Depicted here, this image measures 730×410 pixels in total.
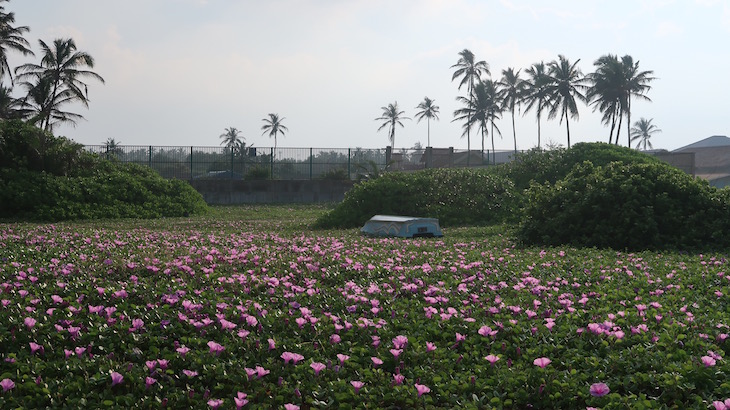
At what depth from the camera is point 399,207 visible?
1677 centimetres

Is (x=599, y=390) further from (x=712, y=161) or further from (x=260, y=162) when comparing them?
(x=712, y=161)

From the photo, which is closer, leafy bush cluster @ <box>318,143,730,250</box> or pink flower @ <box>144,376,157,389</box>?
pink flower @ <box>144,376,157,389</box>

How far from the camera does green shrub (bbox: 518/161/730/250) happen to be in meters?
9.79

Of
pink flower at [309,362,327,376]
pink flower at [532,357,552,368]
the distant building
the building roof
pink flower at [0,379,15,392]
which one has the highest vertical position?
the building roof

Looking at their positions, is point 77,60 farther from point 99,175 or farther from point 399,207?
point 399,207

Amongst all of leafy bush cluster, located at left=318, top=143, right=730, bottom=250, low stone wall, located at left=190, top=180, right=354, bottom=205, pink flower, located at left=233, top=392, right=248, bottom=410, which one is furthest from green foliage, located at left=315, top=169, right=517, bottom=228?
pink flower, located at left=233, top=392, right=248, bottom=410

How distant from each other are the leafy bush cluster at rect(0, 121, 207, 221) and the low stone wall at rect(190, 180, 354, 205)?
205 inches

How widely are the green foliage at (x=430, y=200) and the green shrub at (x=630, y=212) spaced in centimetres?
510

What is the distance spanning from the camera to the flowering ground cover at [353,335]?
3.42m

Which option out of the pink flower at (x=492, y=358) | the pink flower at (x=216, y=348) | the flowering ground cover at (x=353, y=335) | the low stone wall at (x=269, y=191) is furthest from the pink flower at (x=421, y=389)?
the low stone wall at (x=269, y=191)

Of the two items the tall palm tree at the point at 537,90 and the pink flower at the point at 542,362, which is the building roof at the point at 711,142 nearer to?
the tall palm tree at the point at 537,90

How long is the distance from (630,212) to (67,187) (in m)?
14.5

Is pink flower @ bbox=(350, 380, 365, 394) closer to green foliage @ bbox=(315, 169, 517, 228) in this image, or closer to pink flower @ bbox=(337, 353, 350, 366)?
pink flower @ bbox=(337, 353, 350, 366)

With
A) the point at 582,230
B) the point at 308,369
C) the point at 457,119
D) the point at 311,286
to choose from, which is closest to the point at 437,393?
the point at 308,369
